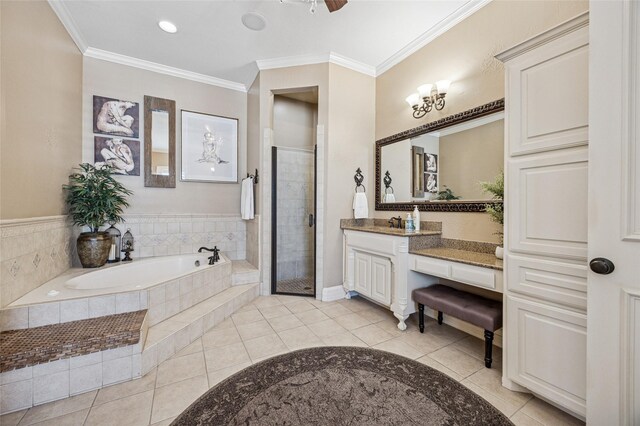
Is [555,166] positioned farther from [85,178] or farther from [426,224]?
[85,178]

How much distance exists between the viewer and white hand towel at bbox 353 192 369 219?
307cm

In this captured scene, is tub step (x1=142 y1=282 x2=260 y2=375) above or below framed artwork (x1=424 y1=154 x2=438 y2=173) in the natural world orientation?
below

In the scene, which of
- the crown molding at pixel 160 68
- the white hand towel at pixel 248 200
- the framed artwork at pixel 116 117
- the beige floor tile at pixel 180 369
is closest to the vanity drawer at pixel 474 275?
the beige floor tile at pixel 180 369

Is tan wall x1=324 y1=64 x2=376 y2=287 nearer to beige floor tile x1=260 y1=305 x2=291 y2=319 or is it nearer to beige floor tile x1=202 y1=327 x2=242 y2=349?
beige floor tile x1=260 y1=305 x2=291 y2=319

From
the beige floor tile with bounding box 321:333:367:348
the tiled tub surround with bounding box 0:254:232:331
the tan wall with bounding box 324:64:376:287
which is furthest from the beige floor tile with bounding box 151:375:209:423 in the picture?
the tan wall with bounding box 324:64:376:287

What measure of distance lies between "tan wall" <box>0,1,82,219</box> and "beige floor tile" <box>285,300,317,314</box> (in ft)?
7.85

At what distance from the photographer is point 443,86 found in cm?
234

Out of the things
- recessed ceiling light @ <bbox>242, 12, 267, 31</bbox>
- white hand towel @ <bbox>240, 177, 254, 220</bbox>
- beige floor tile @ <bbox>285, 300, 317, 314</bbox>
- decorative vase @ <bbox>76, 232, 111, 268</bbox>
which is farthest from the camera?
white hand towel @ <bbox>240, 177, 254, 220</bbox>

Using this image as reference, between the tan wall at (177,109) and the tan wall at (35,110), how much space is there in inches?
9.8

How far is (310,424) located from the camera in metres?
1.29

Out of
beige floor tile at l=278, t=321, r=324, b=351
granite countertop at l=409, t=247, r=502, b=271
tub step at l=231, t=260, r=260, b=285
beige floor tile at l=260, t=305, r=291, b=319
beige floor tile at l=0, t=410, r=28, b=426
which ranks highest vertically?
granite countertop at l=409, t=247, r=502, b=271

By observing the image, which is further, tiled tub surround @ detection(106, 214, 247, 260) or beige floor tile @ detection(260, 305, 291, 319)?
tiled tub surround @ detection(106, 214, 247, 260)

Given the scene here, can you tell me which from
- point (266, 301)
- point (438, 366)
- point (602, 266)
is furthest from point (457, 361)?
point (266, 301)

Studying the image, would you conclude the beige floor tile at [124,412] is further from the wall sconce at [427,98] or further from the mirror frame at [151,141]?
the wall sconce at [427,98]
